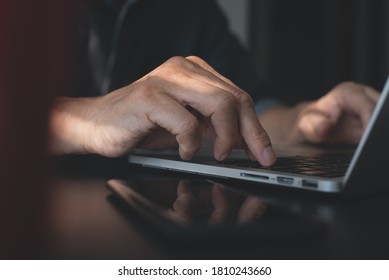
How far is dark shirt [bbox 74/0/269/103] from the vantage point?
102cm

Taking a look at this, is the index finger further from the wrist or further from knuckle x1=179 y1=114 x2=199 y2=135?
the wrist

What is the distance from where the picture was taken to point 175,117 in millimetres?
506

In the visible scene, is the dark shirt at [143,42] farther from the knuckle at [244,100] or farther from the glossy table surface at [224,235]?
the glossy table surface at [224,235]

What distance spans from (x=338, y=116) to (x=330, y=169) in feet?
1.35

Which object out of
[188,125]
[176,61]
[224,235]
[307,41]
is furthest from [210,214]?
[307,41]

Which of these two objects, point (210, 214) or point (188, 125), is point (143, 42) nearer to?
point (188, 125)

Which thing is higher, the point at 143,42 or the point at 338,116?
the point at 143,42

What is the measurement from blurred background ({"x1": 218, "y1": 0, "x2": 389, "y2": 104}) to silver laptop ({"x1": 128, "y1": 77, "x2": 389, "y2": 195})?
1808 mm

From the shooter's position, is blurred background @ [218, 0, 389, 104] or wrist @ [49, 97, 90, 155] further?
blurred background @ [218, 0, 389, 104]

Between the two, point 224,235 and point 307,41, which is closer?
point 224,235

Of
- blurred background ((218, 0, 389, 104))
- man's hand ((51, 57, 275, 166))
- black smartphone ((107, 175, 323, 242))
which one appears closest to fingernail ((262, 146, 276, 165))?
man's hand ((51, 57, 275, 166))

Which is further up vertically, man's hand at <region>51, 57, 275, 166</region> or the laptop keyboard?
man's hand at <region>51, 57, 275, 166</region>
